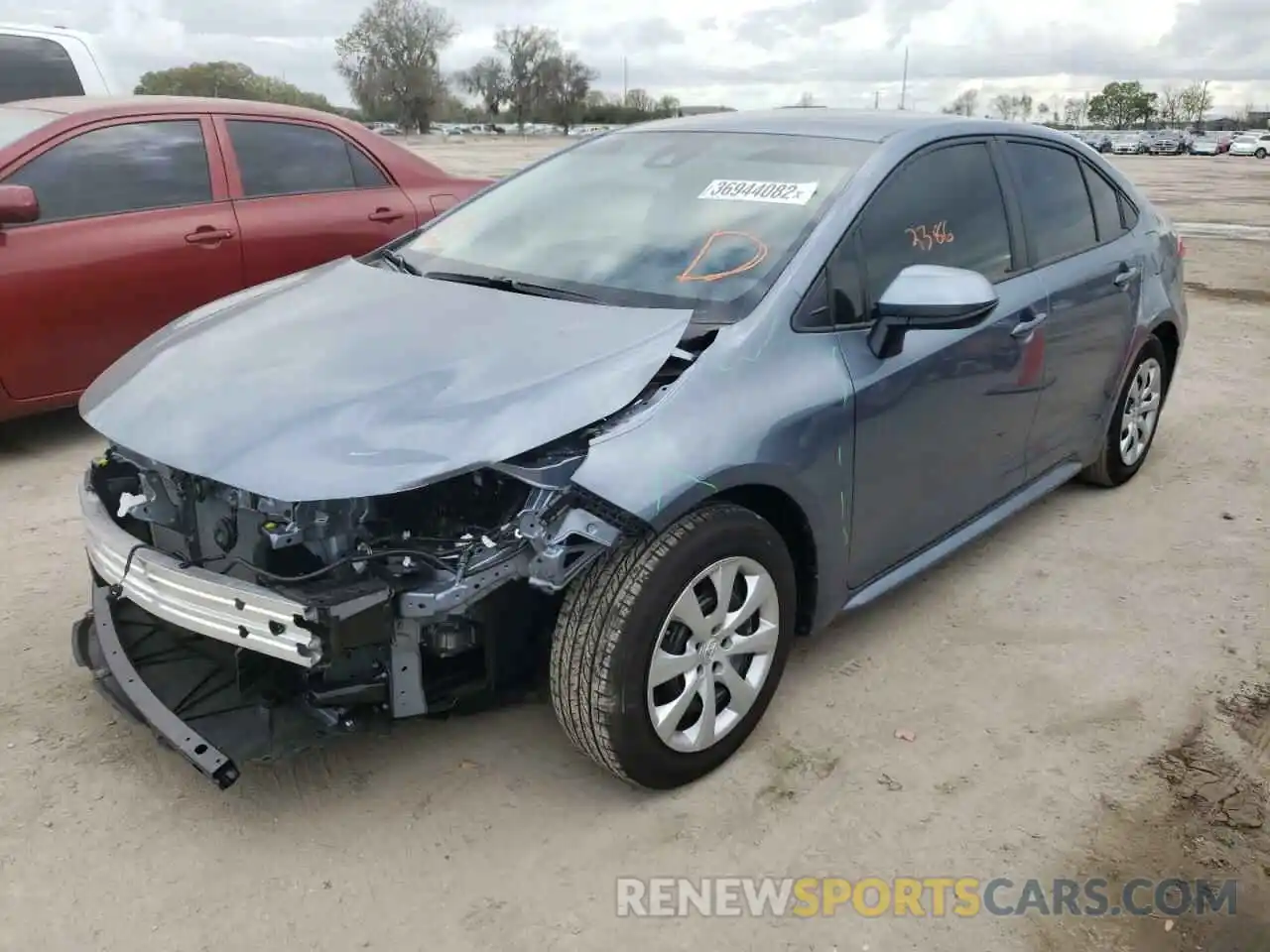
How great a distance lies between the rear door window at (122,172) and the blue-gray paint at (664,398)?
221 cm

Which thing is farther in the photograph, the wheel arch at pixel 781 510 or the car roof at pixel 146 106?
the car roof at pixel 146 106

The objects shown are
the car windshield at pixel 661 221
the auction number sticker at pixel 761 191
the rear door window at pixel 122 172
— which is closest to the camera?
the car windshield at pixel 661 221

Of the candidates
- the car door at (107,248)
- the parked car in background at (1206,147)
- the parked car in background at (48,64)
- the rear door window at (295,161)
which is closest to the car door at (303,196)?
the rear door window at (295,161)

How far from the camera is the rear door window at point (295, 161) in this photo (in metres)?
5.27

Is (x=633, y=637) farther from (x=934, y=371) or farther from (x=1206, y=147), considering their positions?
(x=1206, y=147)

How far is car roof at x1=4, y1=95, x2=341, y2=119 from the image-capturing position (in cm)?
488

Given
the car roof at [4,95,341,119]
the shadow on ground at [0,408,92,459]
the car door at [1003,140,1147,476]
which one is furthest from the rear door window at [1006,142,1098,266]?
the shadow on ground at [0,408,92,459]

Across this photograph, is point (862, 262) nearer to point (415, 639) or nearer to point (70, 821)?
point (415, 639)

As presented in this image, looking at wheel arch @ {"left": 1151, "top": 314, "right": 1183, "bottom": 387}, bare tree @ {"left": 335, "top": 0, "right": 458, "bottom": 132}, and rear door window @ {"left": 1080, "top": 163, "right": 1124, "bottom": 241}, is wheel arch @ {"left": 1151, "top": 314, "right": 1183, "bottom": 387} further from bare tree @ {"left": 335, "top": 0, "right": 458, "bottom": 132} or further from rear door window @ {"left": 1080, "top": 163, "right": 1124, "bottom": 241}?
bare tree @ {"left": 335, "top": 0, "right": 458, "bottom": 132}

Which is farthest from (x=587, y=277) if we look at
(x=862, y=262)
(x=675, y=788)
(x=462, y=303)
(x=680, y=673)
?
(x=675, y=788)

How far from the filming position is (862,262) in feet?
9.30

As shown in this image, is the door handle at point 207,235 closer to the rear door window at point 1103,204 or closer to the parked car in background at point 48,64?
the parked car in background at point 48,64

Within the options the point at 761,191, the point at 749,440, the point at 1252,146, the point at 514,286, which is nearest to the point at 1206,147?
the point at 1252,146

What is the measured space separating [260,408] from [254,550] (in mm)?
318
